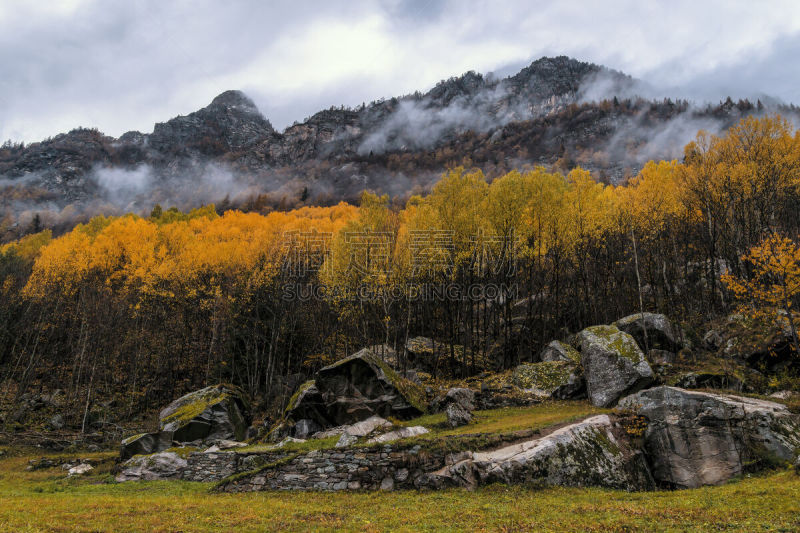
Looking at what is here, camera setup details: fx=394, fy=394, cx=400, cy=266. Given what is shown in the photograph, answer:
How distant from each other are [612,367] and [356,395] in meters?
12.3

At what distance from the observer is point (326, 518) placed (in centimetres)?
945

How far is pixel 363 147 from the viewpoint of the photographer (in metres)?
136

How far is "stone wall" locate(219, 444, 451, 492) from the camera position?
12.4 meters

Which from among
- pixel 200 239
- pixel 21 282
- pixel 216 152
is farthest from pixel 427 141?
pixel 21 282

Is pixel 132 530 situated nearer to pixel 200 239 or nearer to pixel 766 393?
pixel 766 393

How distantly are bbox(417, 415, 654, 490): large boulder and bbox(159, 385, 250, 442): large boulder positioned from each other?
1561 cm

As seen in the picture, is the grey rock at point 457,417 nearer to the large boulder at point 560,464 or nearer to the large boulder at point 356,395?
the large boulder at point 356,395

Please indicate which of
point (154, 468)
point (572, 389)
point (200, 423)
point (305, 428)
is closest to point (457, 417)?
point (572, 389)

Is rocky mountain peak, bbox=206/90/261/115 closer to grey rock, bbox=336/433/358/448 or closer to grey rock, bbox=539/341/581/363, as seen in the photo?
grey rock, bbox=539/341/581/363

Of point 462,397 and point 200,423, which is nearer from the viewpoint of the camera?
point 462,397

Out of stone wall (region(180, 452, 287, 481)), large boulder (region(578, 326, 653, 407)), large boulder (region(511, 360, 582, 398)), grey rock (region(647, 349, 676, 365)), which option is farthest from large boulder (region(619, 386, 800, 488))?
stone wall (region(180, 452, 287, 481))

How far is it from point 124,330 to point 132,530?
31.0 metres

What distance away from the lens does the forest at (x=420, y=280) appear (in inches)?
997

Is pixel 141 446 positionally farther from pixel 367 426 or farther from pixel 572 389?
pixel 572 389
